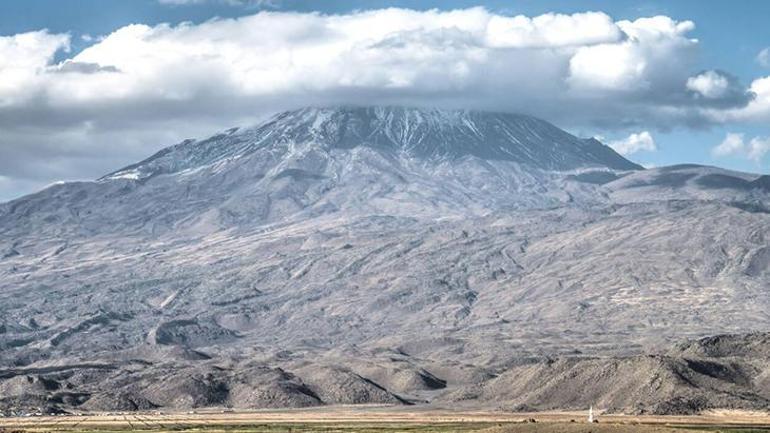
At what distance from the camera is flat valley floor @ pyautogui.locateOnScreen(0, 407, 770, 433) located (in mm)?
145438

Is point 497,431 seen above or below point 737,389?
above

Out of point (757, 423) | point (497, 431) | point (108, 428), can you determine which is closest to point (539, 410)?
point (757, 423)

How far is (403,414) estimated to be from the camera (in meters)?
188

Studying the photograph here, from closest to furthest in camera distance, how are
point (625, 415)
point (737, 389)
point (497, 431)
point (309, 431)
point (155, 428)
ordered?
point (497, 431)
point (309, 431)
point (155, 428)
point (625, 415)
point (737, 389)

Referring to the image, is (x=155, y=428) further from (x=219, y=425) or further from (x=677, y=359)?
(x=677, y=359)

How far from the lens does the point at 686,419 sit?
16062cm

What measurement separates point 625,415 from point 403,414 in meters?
30.8

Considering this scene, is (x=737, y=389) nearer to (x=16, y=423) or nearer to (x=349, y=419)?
(x=349, y=419)

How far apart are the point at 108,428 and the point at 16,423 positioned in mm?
16761

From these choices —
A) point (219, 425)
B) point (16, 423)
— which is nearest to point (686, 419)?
point (219, 425)

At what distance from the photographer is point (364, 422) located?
546ft

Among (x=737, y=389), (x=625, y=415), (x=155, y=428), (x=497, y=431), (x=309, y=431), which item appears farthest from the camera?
(x=737, y=389)

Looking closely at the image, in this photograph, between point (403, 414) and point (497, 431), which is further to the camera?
point (403, 414)

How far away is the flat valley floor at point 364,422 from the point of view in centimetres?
14544
